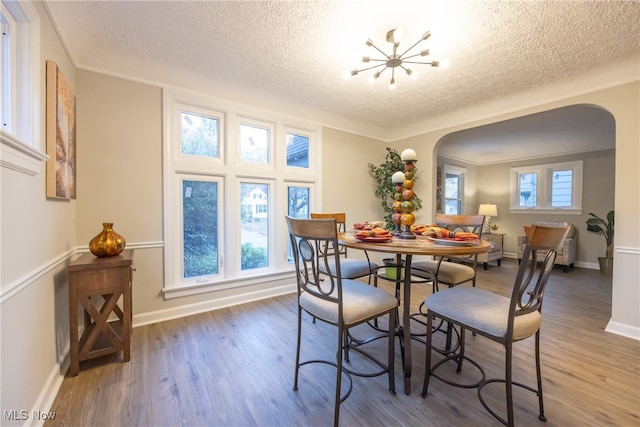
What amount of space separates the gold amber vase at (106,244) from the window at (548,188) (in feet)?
23.6

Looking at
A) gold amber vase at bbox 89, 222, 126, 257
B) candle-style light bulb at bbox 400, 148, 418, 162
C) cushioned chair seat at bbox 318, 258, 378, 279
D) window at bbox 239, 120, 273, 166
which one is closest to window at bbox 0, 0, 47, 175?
gold amber vase at bbox 89, 222, 126, 257

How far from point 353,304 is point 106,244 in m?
1.81

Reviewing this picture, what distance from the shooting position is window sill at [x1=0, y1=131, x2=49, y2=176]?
1005 mm

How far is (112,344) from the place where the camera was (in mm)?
1792

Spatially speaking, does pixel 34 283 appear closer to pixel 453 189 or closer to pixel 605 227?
pixel 453 189

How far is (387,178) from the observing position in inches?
161

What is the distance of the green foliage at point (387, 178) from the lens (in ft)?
13.3

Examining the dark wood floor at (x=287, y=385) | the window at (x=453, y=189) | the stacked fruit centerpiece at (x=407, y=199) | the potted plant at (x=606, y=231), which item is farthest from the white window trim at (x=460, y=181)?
the stacked fruit centerpiece at (x=407, y=199)

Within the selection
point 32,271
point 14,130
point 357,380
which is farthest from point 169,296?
point 357,380

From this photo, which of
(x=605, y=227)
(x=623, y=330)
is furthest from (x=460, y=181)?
(x=623, y=330)

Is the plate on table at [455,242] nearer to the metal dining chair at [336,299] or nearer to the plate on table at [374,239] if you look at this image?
the plate on table at [374,239]

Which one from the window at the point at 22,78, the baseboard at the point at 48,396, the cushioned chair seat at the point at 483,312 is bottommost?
the baseboard at the point at 48,396

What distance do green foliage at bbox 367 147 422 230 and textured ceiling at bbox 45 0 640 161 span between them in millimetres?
1326

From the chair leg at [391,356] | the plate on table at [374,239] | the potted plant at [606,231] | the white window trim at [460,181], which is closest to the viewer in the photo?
the chair leg at [391,356]
